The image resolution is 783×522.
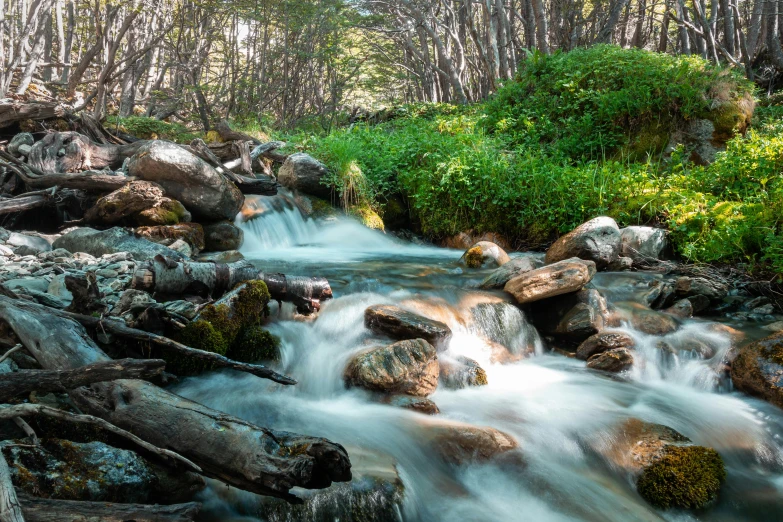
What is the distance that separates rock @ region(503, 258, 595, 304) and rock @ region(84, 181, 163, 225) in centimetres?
512

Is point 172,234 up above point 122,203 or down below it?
below

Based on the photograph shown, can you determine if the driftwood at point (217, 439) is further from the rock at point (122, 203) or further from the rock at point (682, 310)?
the rock at point (682, 310)

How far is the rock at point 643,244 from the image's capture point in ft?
25.0

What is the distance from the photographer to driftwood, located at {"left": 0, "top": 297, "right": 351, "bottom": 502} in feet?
7.91

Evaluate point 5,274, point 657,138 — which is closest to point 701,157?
point 657,138

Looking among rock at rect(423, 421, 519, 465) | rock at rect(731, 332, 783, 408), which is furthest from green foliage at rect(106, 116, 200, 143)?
rock at rect(731, 332, 783, 408)

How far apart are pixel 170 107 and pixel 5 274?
1466 cm

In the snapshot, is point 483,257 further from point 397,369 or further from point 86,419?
point 86,419

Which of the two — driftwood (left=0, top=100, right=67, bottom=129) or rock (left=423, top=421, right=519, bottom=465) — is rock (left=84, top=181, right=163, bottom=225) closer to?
driftwood (left=0, top=100, right=67, bottom=129)

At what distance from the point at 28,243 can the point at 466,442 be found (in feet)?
19.1

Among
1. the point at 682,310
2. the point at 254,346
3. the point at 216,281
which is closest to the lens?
the point at 254,346

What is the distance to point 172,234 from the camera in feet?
24.3

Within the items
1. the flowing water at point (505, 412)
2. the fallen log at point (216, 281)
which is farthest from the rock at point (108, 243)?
the flowing water at point (505, 412)

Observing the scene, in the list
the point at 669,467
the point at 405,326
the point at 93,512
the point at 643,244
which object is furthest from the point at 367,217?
the point at 93,512
